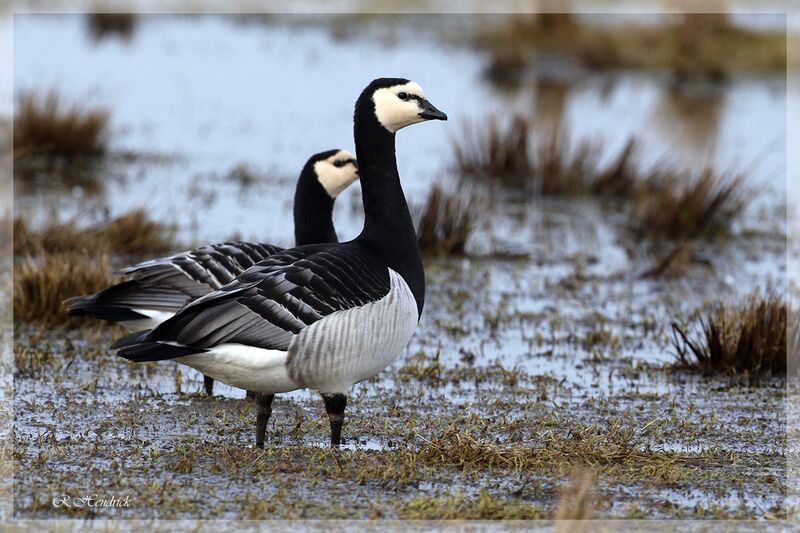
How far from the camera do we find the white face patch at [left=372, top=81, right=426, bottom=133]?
7238 mm

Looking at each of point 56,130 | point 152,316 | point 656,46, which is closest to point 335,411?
point 152,316

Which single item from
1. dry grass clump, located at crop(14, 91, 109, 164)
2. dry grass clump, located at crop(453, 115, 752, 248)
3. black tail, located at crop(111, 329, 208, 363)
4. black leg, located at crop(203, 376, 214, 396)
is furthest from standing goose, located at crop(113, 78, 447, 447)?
dry grass clump, located at crop(14, 91, 109, 164)

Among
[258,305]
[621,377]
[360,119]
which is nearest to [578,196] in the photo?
[621,377]

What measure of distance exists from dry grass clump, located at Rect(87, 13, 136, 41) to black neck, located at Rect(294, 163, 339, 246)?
20236mm

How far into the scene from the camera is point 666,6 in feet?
91.1

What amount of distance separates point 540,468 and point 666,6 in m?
22.9

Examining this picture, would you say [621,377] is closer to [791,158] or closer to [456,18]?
[791,158]

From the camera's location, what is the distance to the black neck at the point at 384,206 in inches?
279

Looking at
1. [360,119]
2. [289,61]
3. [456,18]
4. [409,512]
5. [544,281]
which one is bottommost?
[409,512]

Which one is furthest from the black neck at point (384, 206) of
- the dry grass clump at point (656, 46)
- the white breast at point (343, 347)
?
the dry grass clump at point (656, 46)

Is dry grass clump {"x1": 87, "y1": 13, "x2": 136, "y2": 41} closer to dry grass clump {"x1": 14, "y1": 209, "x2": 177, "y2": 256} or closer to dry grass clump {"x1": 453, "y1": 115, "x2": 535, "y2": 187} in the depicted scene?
dry grass clump {"x1": 453, "y1": 115, "x2": 535, "y2": 187}

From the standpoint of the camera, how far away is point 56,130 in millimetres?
15867

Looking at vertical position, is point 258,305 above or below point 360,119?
below

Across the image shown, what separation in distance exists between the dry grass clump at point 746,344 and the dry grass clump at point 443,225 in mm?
3865
